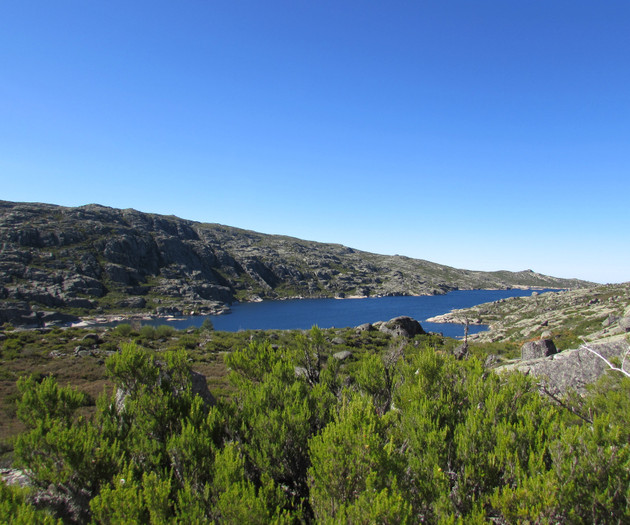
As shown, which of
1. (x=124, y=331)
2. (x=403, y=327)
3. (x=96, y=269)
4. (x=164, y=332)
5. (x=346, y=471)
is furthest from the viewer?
(x=96, y=269)

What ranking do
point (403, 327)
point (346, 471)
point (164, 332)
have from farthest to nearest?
point (403, 327), point (164, 332), point (346, 471)

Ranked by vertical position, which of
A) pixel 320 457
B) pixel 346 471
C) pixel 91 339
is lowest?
pixel 91 339

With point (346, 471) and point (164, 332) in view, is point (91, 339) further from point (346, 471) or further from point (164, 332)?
point (346, 471)

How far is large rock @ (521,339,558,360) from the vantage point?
22.5 m

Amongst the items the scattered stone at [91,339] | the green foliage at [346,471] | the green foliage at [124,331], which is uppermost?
the green foliage at [346,471]

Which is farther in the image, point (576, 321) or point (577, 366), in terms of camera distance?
point (576, 321)

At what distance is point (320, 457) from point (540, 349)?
2424 centimetres

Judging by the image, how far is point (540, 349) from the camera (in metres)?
22.9

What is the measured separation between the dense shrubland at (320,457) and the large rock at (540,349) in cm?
1438

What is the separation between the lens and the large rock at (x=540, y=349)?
2250 centimetres

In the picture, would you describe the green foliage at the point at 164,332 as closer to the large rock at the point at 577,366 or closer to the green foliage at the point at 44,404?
the green foliage at the point at 44,404

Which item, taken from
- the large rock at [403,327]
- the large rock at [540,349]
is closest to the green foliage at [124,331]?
the large rock at [403,327]

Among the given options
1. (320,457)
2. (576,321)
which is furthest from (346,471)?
(576,321)

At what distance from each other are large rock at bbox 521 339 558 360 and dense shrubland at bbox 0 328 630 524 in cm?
1438
